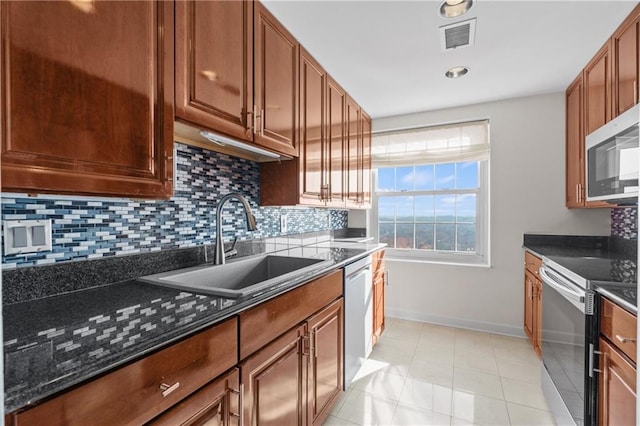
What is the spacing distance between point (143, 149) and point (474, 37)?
1949mm

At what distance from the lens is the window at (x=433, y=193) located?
308 centimetres

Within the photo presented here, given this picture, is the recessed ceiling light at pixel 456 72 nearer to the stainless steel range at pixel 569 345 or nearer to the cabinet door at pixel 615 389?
the stainless steel range at pixel 569 345

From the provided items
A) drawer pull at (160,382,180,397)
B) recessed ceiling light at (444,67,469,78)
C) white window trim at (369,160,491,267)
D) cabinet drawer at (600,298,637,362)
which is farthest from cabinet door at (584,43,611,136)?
drawer pull at (160,382,180,397)

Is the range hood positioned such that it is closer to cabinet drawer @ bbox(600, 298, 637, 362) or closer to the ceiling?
the ceiling

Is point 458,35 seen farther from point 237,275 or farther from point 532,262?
point 237,275

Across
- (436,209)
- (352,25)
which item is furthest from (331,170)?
(436,209)

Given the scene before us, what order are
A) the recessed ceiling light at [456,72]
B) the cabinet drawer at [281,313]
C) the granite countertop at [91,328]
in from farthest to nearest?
→ the recessed ceiling light at [456,72]
the cabinet drawer at [281,313]
the granite countertop at [91,328]

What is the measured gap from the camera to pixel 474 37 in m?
1.86

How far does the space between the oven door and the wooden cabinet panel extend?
59.8 inches

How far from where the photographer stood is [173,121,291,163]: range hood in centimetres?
129

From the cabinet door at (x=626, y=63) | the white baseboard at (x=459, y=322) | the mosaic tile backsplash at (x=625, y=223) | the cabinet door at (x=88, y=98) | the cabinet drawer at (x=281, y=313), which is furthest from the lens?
the white baseboard at (x=459, y=322)

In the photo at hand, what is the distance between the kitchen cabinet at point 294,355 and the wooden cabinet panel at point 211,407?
0.05m

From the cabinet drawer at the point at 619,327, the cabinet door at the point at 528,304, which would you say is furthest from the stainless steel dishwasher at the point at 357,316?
the cabinet door at the point at 528,304

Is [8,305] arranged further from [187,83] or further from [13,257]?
[187,83]
